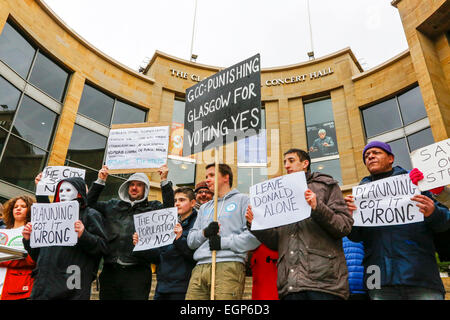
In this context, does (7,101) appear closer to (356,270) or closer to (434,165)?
(356,270)

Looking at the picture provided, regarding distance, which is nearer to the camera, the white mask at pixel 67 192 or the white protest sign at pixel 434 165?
the white protest sign at pixel 434 165

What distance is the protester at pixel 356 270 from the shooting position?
3150mm

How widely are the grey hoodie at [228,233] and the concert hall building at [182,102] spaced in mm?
6686

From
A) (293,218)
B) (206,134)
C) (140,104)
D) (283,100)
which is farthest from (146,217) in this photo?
(283,100)

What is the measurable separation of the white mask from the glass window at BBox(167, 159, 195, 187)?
11.0 metres

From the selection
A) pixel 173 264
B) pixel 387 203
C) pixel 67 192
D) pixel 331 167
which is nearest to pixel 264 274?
pixel 173 264

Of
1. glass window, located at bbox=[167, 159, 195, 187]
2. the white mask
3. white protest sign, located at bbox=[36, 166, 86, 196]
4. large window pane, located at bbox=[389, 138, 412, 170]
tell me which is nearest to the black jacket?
the white mask

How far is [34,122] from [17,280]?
1036 cm

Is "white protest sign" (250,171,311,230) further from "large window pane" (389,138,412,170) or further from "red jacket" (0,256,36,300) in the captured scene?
"large window pane" (389,138,412,170)

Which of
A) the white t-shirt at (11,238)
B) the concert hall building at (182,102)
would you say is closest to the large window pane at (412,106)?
the concert hall building at (182,102)

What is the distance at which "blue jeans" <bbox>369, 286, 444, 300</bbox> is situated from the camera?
2.65 meters

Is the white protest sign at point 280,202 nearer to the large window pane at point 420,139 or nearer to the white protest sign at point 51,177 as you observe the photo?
the white protest sign at point 51,177

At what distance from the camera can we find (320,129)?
15781 mm
